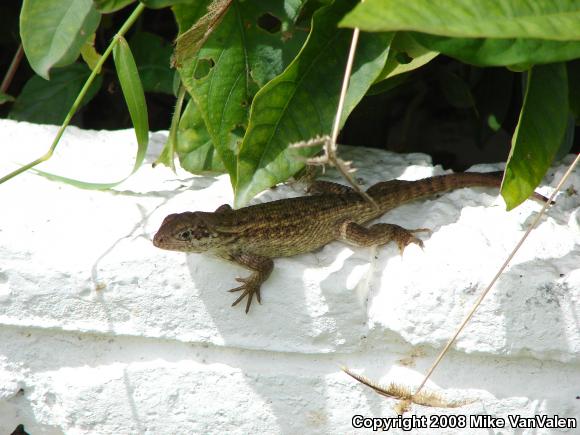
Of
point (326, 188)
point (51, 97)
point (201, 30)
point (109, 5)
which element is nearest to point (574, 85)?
point (326, 188)

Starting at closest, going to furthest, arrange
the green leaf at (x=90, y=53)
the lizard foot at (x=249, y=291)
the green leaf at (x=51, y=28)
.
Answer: the green leaf at (x=51, y=28) < the lizard foot at (x=249, y=291) < the green leaf at (x=90, y=53)

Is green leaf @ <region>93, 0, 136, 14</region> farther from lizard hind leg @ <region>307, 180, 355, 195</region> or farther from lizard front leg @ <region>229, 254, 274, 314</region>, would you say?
lizard hind leg @ <region>307, 180, 355, 195</region>

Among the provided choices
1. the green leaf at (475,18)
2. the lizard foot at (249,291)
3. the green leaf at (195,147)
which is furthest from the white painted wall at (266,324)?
the green leaf at (475,18)

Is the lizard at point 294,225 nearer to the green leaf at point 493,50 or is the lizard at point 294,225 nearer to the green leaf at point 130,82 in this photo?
the green leaf at point 130,82

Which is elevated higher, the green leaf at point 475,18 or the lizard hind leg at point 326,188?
the green leaf at point 475,18

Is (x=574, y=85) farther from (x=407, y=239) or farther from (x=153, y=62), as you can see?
(x=153, y=62)

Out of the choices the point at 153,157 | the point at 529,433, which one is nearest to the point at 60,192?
the point at 153,157

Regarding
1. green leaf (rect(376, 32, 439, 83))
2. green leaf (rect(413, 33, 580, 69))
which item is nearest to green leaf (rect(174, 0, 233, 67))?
green leaf (rect(376, 32, 439, 83))
